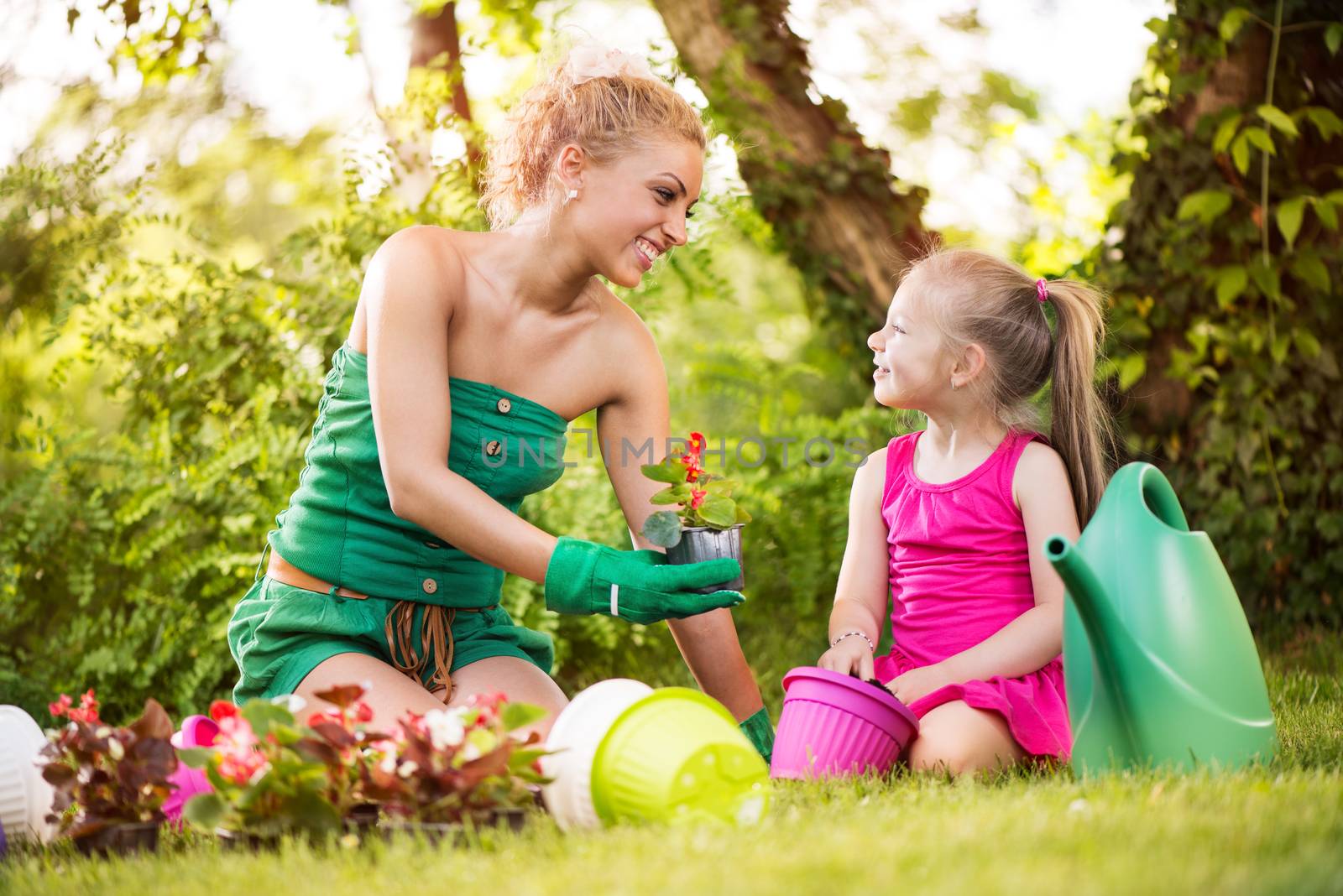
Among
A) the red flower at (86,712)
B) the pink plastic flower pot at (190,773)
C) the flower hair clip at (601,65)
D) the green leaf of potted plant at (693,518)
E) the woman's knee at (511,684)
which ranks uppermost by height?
the flower hair clip at (601,65)

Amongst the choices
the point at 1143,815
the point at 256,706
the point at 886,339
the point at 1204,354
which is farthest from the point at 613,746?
the point at 1204,354

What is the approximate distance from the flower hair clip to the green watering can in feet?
4.29

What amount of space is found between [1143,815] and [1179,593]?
1.70ft

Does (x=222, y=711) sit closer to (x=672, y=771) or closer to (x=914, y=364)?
(x=672, y=771)

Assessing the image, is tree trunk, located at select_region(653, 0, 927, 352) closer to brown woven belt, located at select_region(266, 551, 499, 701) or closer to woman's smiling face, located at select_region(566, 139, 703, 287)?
woman's smiling face, located at select_region(566, 139, 703, 287)

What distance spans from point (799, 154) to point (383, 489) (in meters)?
2.58

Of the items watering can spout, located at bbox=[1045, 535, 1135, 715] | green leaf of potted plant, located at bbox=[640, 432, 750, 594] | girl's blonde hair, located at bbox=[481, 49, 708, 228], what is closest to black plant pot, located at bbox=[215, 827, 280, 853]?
green leaf of potted plant, located at bbox=[640, 432, 750, 594]

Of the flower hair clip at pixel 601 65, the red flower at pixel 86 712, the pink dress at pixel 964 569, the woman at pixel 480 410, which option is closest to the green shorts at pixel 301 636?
the woman at pixel 480 410

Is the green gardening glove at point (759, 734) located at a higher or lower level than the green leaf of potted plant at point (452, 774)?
lower

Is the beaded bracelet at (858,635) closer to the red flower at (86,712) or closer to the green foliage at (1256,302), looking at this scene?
the red flower at (86,712)

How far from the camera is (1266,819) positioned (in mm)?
1533

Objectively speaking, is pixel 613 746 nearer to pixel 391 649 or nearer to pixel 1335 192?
pixel 391 649

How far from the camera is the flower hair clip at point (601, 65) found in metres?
2.47

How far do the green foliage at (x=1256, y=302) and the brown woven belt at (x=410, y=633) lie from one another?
94.6 inches
